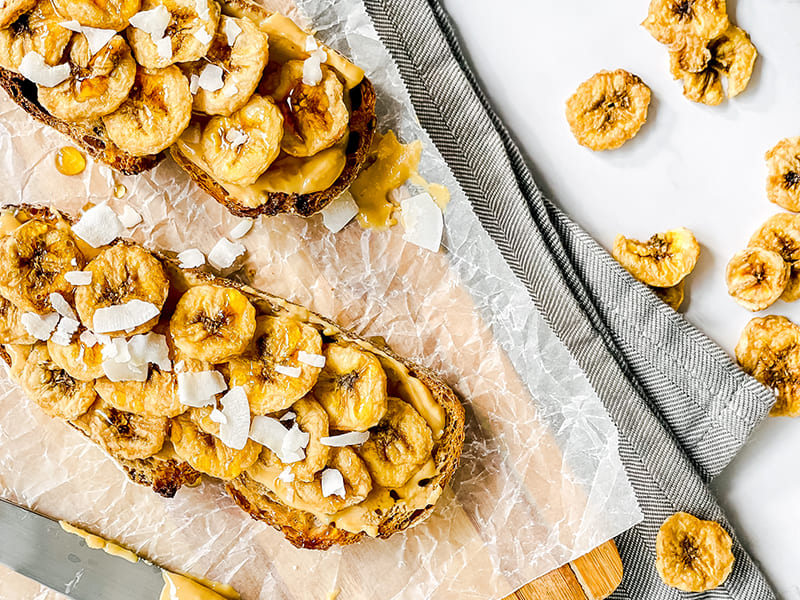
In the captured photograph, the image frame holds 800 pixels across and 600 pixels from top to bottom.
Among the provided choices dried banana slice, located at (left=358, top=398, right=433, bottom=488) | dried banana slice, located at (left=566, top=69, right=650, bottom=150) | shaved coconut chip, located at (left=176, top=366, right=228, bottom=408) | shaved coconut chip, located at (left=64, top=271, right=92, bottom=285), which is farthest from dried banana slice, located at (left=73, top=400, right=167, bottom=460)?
dried banana slice, located at (left=566, top=69, right=650, bottom=150)

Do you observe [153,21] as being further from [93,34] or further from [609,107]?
[609,107]

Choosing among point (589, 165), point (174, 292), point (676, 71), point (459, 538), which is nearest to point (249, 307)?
point (174, 292)

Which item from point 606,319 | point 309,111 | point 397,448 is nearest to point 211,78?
point 309,111

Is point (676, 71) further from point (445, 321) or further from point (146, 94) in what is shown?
point (146, 94)

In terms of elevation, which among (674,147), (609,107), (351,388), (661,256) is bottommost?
(351,388)

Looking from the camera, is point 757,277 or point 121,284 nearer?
point 121,284

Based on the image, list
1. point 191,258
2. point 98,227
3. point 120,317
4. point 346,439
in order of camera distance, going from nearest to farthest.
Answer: point 120,317
point 346,439
point 98,227
point 191,258
